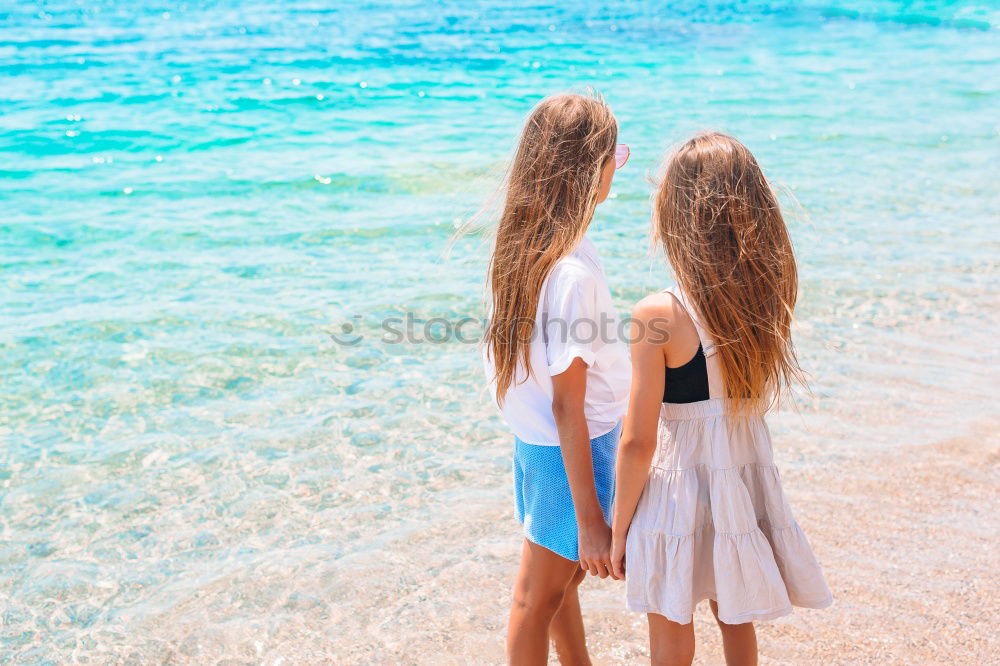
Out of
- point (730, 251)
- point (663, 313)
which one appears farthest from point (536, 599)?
point (730, 251)

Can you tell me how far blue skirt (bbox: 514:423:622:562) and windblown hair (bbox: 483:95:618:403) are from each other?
0.25 metres

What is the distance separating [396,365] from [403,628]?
7.32ft

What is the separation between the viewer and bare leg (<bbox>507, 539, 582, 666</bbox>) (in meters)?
2.31

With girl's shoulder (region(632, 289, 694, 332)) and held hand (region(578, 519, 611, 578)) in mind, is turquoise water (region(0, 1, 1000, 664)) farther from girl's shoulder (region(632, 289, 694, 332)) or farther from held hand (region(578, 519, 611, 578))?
held hand (region(578, 519, 611, 578))

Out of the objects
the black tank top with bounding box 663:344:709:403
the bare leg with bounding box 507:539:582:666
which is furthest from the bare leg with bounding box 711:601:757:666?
the black tank top with bounding box 663:344:709:403

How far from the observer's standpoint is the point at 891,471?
3.89 m

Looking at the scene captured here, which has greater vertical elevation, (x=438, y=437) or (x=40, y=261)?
(x=40, y=261)

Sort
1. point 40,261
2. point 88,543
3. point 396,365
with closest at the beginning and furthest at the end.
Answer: point 88,543, point 396,365, point 40,261

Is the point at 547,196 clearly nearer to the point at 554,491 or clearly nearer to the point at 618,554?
the point at 554,491

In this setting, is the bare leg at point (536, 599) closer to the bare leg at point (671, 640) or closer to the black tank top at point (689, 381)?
the bare leg at point (671, 640)

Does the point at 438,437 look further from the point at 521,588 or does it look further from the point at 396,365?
the point at 521,588

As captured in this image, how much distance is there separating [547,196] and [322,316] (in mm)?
3811

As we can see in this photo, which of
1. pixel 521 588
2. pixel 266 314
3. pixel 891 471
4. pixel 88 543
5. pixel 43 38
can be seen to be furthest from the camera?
pixel 43 38

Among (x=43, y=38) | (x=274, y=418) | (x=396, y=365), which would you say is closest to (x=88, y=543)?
(x=274, y=418)
